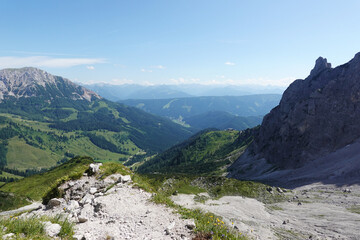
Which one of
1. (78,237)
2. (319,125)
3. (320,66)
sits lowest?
(319,125)

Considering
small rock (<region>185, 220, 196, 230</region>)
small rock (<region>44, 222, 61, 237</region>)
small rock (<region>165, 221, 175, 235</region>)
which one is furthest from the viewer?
small rock (<region>185, 220, 196, 230</region>)

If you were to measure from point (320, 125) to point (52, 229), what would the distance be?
14250 centimetres

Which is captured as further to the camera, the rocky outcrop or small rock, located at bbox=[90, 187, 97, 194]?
the rocky outcrop

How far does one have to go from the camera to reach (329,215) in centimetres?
5072

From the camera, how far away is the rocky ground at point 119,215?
38.2 feet

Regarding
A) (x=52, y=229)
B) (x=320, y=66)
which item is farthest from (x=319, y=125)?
(x=52, y=229)

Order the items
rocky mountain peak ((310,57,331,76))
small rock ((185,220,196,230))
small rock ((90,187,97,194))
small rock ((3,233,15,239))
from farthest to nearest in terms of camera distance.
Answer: rocky mountain peak ((310,57,331,76))
small rock ((90,187,97,194))
small rock ((185,220,196,230))
small rock ((3,233,15,239))

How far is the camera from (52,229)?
10555 mm

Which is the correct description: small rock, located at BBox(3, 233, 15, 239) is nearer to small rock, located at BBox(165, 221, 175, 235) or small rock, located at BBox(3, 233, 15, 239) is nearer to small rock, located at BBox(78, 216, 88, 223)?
small rock, located at BBox(78, 216, 88, 223)

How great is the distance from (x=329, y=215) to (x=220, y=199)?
28977mm

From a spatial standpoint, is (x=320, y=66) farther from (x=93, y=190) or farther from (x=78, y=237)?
(x=78, y=237)

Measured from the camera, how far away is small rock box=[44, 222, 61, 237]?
33.7ft

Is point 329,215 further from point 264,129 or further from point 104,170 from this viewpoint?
point 264,129

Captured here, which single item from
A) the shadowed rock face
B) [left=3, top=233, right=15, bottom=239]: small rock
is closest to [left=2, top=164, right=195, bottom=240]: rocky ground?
[left=3, top=233, right=15, bottom=239]: small rock
